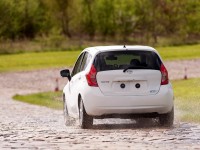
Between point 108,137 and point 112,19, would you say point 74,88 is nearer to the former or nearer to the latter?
point 108,137

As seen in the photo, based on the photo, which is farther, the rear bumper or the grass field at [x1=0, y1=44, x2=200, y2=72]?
the grass field at [x1=0, y1=44, x2=200, y2=72]

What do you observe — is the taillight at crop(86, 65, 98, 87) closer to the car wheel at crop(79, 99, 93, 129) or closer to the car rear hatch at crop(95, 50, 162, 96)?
the car rear hatch at crop(95, 50, 162, 96)

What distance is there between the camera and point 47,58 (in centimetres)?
6950

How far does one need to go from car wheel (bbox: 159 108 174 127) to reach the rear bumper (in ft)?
1.20

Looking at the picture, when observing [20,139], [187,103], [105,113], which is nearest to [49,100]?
[187,103]

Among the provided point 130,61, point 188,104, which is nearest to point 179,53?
point 188,104

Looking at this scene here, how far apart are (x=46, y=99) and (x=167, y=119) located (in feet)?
59.1

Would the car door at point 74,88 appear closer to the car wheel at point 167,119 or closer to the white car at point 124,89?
the white car at point 124,89

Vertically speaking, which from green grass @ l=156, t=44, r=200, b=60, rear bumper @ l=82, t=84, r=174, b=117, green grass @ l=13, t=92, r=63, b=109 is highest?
rear bumper @ l=82, t=84, r=174, b=117

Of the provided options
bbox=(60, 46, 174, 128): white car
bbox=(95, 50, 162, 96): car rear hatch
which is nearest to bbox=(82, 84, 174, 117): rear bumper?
bbox=(60, 46, 174, 128): white car

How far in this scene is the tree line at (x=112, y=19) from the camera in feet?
327

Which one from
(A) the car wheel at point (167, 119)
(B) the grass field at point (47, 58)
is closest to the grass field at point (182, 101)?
(A) the car wheel at point (167, 119)

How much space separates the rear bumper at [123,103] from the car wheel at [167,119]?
1.20 feet

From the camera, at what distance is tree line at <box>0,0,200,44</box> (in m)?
99.6
